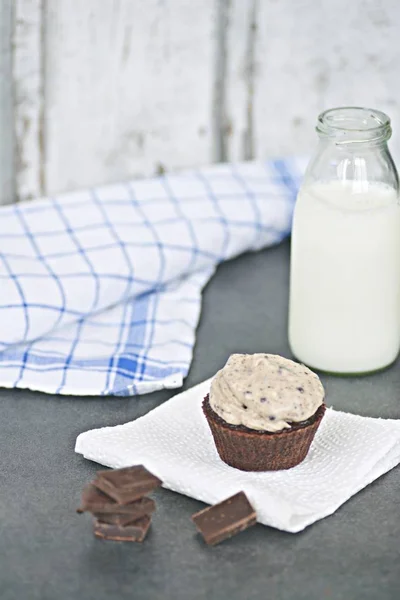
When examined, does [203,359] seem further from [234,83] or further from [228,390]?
[234,83]

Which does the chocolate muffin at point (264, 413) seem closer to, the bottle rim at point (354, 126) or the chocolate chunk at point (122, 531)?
the chocolate chunk at point (122, 531)

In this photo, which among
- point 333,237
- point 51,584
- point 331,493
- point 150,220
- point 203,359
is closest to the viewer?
point 51,584

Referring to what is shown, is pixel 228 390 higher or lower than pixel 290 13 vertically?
lower

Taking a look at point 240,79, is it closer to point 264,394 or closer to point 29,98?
point 29,98

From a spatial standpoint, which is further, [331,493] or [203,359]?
[203,359]

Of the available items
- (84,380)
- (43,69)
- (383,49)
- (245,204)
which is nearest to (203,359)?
(84,380)

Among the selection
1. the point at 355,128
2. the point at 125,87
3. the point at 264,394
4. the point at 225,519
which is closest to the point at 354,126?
the point at 355,128

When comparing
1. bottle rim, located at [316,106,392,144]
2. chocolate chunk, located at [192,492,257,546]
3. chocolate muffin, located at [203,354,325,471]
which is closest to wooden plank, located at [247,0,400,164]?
bottle rim, located at [316,106,392,144]
